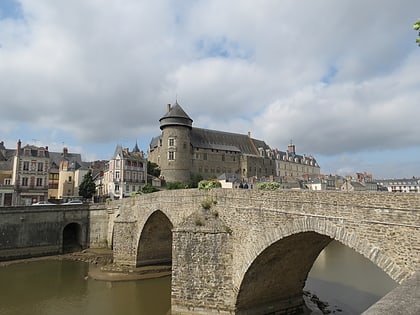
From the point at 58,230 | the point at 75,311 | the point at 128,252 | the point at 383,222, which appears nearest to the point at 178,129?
the point at 58,230

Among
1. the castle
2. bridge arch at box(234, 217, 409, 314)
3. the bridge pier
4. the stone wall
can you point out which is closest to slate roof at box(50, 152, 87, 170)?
the castle

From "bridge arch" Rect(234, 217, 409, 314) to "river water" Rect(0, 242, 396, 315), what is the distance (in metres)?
3.08

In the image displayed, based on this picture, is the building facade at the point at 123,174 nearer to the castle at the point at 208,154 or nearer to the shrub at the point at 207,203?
the castle at the point at 208,154

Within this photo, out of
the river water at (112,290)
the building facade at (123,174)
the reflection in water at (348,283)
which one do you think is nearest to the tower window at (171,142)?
the building facade at (123,174)

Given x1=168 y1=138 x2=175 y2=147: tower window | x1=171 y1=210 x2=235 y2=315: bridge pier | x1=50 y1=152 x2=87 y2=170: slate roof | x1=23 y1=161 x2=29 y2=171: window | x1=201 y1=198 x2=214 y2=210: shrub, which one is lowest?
x1=171 y1=210 x2=235 y2=315: bridge pier

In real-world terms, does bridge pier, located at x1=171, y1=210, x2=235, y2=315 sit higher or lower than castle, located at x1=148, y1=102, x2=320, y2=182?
lower

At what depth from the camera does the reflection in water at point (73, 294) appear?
15.2 m

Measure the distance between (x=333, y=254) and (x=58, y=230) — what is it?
25.3m

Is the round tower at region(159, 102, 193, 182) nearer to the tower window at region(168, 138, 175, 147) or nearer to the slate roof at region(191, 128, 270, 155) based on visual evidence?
the tower window at region(168, 138, 175, 147)

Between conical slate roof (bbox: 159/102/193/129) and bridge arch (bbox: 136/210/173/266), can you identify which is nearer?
bridge arch (bbox: 136/210/173/266)

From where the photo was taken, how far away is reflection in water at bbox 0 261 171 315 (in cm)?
1524

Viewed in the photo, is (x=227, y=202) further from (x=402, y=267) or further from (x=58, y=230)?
(x=58, y=230)

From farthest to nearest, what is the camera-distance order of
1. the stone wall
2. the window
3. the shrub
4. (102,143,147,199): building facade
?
(102,143,147,199): building facade, the window, the stone wall, the shrub

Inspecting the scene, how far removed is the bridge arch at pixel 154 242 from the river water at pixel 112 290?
3189 millimetres
